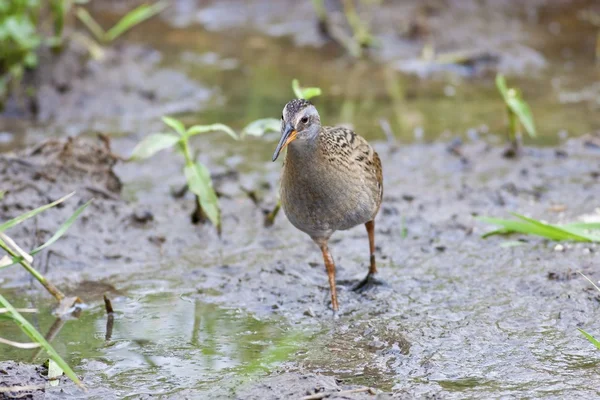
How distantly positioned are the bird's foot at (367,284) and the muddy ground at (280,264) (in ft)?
0.20

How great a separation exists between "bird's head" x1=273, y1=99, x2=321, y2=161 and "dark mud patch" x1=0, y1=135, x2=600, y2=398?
3.37ft

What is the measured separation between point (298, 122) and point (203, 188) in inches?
54.6

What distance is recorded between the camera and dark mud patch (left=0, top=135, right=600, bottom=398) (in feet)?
13.7

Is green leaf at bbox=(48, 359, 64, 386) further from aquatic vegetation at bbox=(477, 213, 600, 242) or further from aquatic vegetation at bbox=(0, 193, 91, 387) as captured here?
aquatic vegetation at bbox=(477, 213, 600, 242)

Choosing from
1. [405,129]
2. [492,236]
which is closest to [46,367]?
[492,236]

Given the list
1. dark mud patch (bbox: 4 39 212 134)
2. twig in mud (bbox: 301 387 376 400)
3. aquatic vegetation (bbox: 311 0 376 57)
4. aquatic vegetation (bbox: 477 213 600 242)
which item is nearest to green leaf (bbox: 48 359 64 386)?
twig in mud (bbox: 301 387 376 400)

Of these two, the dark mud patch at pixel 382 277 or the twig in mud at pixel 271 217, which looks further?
the twig in mud at pixel 271 217

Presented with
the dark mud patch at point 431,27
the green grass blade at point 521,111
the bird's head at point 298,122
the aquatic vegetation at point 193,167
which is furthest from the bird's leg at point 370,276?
the dark mud patch at point 431,27

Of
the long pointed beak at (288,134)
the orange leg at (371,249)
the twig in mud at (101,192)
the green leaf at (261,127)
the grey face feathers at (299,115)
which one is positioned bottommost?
the orange leg at (371,249)

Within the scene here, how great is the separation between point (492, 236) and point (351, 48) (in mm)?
5907

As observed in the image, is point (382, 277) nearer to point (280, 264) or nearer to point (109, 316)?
point (280, 264)

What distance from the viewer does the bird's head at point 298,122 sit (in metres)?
4.55

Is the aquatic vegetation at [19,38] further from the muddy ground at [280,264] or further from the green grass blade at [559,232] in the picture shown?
the green grass blade at [559,232]

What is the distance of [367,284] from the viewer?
5.26 meters
